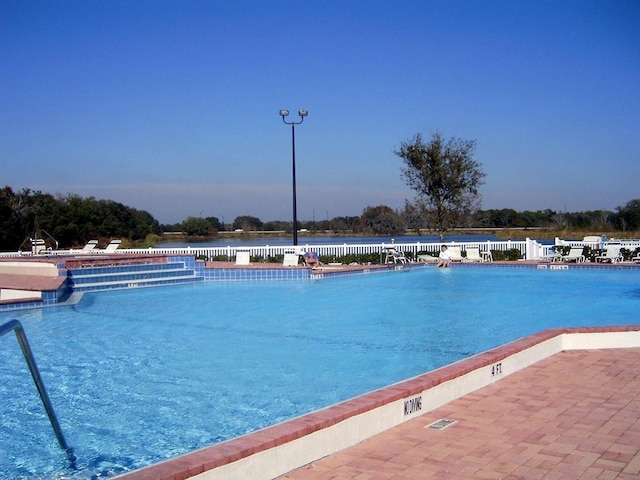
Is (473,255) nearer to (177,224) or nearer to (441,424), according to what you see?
(441,424)

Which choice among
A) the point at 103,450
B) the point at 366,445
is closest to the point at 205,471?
the point at 366,445

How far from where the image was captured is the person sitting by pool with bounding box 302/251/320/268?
61.0 feet

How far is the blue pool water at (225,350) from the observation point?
5.09m

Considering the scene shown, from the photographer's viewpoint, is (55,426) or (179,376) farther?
(179,376)

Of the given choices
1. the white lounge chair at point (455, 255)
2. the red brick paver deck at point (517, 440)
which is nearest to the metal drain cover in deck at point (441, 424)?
the red brick paver deck at point (517, 440)

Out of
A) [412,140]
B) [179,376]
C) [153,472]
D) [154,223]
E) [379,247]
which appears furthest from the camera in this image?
[154,223]

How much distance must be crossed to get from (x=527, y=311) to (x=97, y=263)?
9.76m

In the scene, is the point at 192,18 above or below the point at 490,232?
above

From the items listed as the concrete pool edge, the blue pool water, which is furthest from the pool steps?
the concrete pool edge

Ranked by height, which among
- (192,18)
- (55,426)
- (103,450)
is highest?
(192,18)

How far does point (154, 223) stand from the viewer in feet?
160

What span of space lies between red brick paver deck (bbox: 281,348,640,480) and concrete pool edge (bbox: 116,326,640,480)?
0.23 ft

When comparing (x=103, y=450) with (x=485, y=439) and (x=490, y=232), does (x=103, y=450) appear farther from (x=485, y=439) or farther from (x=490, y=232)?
(x=490, y=232)

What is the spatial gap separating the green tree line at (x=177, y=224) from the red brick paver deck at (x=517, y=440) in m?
21.6
